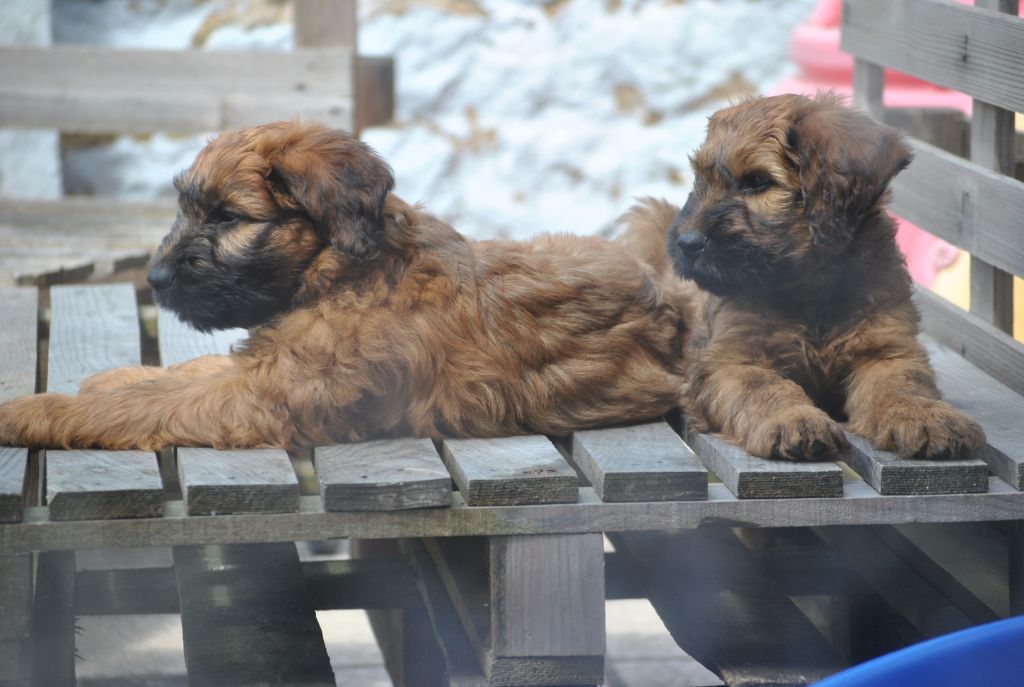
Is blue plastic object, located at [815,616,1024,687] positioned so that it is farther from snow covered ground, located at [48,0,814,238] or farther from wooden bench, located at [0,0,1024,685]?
snow covered ground, located at [48,0,814,238]

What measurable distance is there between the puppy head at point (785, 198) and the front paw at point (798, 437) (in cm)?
45

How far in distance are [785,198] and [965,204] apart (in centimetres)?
119

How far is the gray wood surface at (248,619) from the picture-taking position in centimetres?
341

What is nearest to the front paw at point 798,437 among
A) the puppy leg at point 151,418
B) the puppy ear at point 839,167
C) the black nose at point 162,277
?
the puppy ear at point 839,167

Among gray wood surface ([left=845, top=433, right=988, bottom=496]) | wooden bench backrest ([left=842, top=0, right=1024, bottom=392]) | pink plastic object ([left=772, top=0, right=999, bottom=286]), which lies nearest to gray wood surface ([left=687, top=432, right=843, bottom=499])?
gray wood surface ([left=845, top=433, right=988, bottom=496])

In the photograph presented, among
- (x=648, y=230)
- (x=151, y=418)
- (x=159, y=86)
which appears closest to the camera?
(x=151, y=418)

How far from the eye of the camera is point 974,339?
4504 millimetres

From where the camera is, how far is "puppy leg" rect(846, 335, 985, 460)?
10.8 ft

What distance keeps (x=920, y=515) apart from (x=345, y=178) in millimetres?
1670

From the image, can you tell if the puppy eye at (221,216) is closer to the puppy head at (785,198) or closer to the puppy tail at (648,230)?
the puppy head at (785,198)

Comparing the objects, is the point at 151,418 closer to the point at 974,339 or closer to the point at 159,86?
the point at 974,339

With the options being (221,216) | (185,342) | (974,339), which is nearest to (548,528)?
(221,216)

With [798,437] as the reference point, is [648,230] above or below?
above

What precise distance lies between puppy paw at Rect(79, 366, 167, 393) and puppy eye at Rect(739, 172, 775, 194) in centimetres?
172
